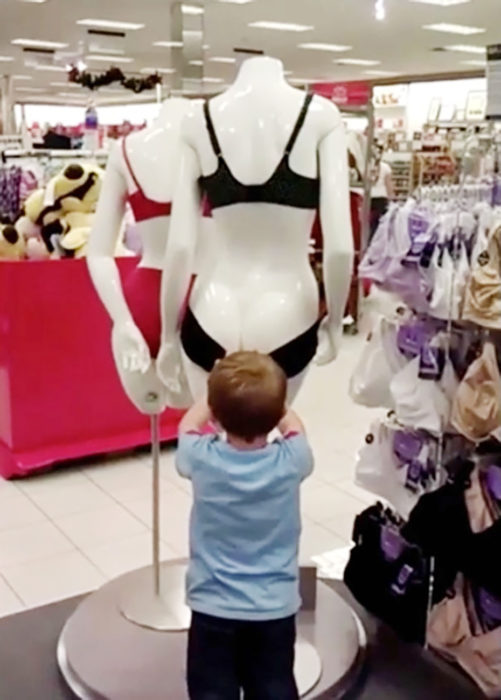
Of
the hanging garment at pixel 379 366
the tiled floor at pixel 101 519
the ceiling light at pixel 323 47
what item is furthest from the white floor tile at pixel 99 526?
the ceiling light at pixel 323 47

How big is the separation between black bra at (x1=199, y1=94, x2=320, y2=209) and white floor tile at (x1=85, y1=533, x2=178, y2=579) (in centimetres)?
156

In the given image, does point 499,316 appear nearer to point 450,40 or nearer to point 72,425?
point 72,425

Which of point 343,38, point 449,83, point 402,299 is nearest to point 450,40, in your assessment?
point 343,38

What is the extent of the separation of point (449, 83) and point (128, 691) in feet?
56.5

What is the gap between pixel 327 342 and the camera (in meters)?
2.19

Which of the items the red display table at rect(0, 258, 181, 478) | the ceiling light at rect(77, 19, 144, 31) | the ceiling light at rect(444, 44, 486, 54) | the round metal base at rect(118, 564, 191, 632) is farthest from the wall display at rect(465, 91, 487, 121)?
the round metal base at rect(118, 564, 191, 632)

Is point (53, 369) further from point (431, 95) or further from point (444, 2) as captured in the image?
point (431, 95)

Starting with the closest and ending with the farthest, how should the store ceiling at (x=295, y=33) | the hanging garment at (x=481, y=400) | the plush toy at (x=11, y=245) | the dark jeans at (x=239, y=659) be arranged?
the dark jeans at (x=239, y=659)
the hanging garment at (x=481, y=400)
the plush toy at (x=11, y=245)
the store ceiling at (x=295, y=33)

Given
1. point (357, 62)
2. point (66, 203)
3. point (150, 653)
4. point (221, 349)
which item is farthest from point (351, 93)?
point (357, 62)

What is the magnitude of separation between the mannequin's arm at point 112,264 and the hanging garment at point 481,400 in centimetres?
82

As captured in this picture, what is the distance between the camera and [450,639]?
2379 millimetres

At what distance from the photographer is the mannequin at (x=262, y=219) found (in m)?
2.06

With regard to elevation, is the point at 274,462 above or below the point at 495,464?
above

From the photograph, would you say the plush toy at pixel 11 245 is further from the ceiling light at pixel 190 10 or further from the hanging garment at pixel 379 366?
the ceiling light at pixel 190 10
